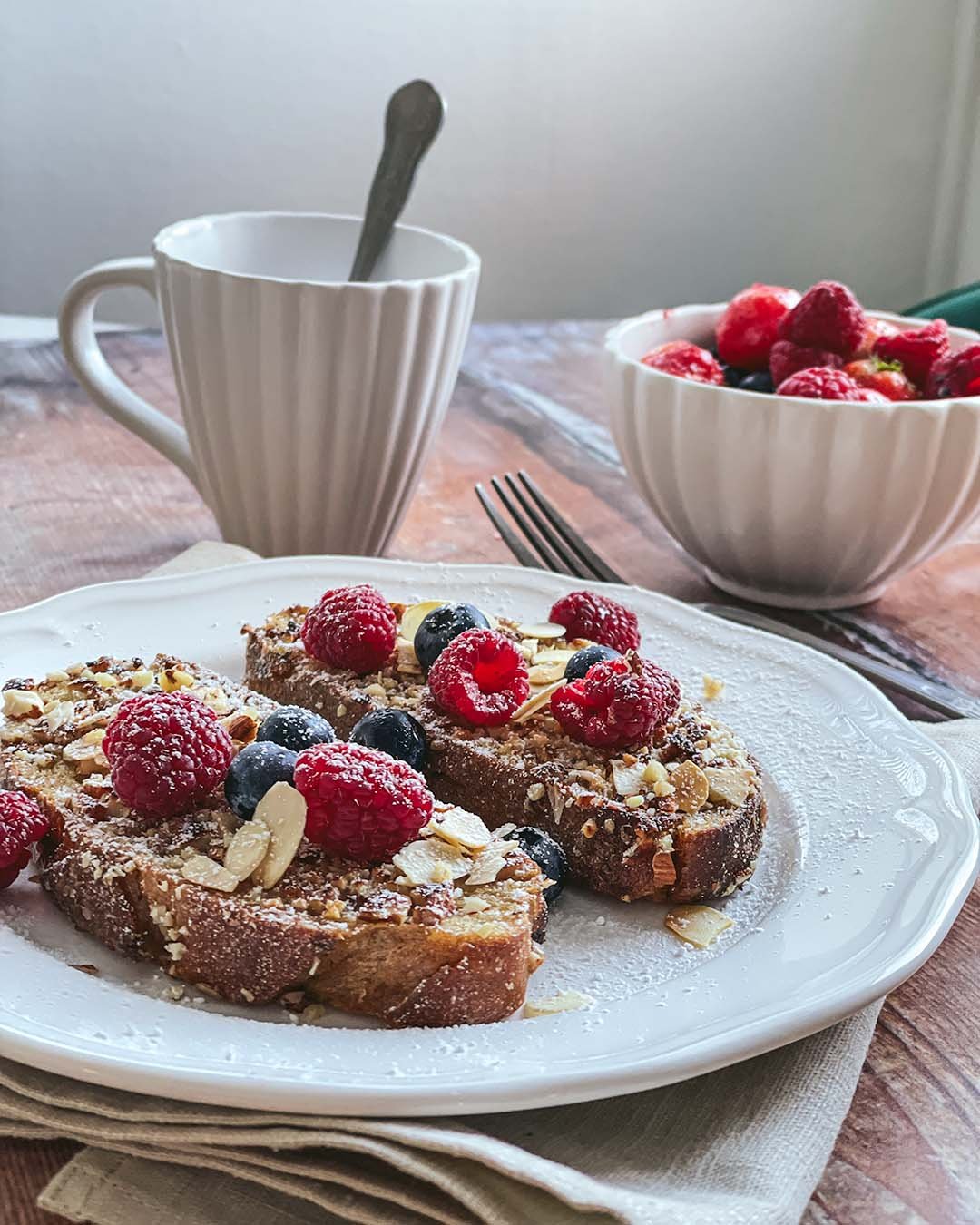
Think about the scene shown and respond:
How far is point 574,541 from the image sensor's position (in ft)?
6.25

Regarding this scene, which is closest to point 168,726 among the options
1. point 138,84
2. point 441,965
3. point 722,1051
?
point 441,965

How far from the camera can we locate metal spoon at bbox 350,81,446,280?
1962 mm

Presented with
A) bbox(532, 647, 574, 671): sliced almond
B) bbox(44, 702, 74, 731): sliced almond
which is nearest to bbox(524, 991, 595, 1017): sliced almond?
bbox(532, 647, 574, 671): sliced almond

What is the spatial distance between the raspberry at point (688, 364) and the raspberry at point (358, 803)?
0.89m

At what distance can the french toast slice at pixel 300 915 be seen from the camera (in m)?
1.06

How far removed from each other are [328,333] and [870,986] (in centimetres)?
108

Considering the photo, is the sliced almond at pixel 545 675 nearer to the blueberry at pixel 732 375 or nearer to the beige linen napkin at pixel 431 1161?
the beige linen napkin at pixel 431 1161

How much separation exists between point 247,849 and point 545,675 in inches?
17.1

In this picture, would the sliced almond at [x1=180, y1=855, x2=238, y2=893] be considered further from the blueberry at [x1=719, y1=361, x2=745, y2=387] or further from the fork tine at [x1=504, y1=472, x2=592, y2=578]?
the blueberry at [x1=719, y1=361, x2=745, y2=387]

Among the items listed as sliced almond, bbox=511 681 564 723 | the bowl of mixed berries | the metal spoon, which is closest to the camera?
sliced almond, bbox=511 681 564 723

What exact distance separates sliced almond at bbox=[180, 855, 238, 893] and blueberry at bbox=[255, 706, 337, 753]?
0.15 m

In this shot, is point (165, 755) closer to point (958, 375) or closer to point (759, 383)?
point (759, 383)

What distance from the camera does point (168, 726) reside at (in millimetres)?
1174

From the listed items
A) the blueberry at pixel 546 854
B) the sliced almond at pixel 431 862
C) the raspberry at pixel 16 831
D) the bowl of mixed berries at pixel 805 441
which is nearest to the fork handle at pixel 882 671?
the bowl of mixed berries at pixel 805 441
